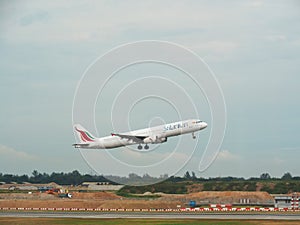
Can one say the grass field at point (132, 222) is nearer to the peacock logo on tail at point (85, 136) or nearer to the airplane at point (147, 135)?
the airplane at point (147, 135)

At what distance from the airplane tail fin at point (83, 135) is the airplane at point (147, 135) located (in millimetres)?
4318

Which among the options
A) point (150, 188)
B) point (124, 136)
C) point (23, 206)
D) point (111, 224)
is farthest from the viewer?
point (150, 188)

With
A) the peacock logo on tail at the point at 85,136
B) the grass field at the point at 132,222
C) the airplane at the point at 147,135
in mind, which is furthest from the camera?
A: the peacock logo on tail at the point at 85,136

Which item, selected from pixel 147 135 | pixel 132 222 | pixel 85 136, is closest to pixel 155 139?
pixel 147 135

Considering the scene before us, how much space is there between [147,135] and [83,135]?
887 inches

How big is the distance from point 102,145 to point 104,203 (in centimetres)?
1451

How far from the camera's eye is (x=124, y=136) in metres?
127

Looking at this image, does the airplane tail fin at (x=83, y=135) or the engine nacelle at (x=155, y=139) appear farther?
the airplane tail fin at (x=83, y=135)

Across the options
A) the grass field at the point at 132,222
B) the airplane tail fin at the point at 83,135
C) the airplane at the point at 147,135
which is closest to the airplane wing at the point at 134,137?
the airplane at the point at 147,135

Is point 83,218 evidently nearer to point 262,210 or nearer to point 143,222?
point 143,222

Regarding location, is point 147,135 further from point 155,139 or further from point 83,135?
point 83,135

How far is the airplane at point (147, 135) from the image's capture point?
122 m

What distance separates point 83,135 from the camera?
14288cm

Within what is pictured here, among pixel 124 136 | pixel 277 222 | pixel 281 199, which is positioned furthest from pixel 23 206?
pixel 277 222
